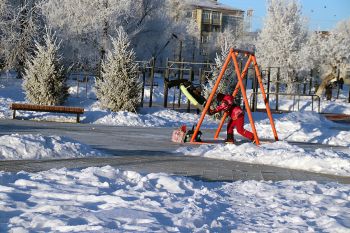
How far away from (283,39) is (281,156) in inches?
1599

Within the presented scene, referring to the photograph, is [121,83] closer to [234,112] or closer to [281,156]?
[234,112]

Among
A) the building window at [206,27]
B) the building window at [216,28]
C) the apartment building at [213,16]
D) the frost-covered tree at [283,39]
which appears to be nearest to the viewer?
the frost-covered tree at [283,39]

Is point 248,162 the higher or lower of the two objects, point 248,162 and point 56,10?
the lower

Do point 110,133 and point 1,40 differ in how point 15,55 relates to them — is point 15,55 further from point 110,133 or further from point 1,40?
point 110,133

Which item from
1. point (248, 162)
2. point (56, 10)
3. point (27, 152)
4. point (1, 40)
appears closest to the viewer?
point (27, 152)

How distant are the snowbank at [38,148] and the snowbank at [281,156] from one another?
2.57 m

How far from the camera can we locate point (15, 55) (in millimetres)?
32438

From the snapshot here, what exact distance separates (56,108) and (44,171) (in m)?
10.8

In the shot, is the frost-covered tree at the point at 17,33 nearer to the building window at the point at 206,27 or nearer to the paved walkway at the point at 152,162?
the paved walkway at the point at 152,162

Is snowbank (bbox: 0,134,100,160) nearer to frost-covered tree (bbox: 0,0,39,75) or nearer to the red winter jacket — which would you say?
the red winter jacket

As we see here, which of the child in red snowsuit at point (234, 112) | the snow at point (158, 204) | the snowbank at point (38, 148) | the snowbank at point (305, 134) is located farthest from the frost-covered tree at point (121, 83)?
the snow at point (158, 204)

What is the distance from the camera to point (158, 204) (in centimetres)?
648

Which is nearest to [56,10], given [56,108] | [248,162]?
[56,108]

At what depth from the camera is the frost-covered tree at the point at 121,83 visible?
73.2 feet
